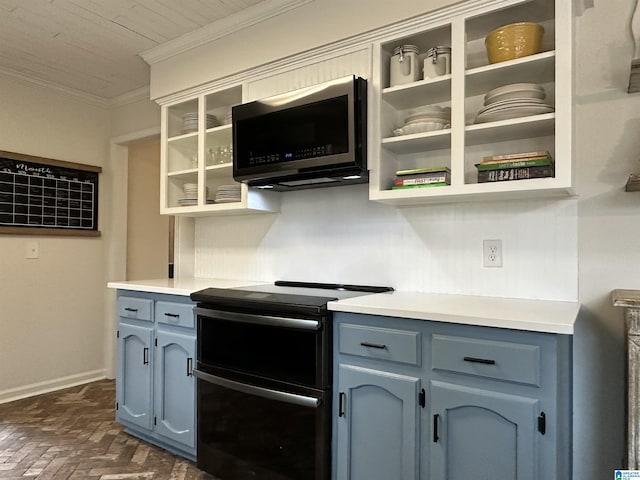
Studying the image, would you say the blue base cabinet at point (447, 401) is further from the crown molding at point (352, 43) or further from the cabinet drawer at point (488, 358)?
the crown molding at point (352, 43)

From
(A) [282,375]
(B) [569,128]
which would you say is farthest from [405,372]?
(B) [569,128]

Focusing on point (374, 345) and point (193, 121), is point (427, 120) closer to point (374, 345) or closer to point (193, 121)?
point (374, 345)

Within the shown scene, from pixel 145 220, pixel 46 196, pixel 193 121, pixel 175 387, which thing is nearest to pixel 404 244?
pixel 175 387

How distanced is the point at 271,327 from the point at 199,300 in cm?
47

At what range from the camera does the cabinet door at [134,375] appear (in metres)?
2.53

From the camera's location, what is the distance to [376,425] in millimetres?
1687

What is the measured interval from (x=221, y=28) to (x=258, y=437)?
7.26ft

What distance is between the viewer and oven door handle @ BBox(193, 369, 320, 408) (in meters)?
1.81

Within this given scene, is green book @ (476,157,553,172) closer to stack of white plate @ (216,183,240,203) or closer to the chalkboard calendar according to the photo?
stack of white plate @ (216,183,240,203)

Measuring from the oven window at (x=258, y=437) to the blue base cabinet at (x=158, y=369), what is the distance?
0.17m

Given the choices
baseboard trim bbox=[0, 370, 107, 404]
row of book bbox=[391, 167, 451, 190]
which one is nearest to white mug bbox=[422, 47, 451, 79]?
row of book bbox=[391, 167, 451, 190]

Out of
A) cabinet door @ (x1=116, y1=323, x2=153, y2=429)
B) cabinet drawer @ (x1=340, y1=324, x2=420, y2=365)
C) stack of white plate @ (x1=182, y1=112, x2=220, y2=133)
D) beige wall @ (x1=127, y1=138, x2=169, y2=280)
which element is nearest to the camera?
cabinet drawer @ (x1=340, y1=324, x2=420, y2=365)

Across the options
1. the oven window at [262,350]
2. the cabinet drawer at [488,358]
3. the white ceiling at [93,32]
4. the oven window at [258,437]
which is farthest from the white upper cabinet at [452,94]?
the oven window at [258,437]

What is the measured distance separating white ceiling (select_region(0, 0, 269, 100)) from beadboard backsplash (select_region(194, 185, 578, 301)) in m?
1.17
